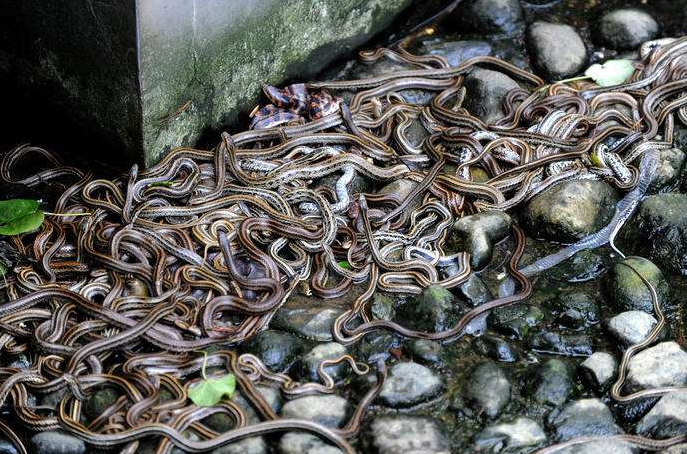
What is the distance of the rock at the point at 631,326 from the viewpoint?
7543mm

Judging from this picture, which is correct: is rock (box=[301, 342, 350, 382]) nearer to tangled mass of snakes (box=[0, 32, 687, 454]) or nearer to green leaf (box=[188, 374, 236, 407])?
tangled mass of snakes (box=[0, 32, 687, 454])

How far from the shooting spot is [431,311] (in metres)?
7.67

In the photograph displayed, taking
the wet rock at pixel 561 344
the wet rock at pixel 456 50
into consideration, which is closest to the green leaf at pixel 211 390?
the wet rock at pixel 561 344

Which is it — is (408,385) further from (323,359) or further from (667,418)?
(667,418)

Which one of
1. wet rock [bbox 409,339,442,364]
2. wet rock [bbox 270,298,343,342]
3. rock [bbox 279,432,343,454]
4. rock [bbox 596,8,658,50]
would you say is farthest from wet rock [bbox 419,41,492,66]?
rock [bbox 279,432,343,454]

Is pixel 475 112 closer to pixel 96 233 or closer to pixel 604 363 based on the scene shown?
pixel 604 363

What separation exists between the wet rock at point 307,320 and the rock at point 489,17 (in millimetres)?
5424

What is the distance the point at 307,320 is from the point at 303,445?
138cm

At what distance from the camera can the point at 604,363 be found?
7.23m

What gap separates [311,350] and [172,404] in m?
1.23

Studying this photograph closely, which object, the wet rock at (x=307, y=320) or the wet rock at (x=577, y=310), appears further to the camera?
the wet rock at (x=577, y=310)

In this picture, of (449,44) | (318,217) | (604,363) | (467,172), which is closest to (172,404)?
(318,217)

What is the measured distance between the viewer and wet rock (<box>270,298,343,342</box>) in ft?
24.5

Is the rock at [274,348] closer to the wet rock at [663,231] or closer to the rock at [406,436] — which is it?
the rock at [406,436]
